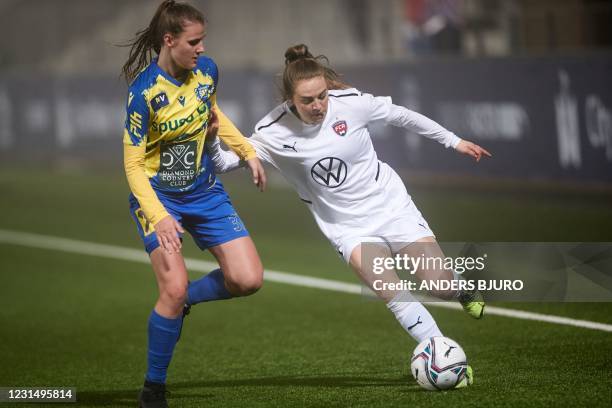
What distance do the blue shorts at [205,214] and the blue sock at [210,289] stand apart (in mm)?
286

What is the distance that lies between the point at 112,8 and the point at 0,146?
711cm

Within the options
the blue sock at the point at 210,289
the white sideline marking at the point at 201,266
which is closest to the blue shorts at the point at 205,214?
the blue sock at the point at 210,289

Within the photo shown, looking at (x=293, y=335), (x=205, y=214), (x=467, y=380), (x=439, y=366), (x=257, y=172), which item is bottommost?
(x=293, y=335)

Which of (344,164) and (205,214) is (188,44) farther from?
(344,164)

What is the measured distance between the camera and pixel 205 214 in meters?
6.48

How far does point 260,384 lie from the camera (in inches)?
269

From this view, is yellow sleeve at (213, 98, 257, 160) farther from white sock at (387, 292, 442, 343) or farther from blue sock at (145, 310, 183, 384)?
white sock at (387, 292, 442, 343)

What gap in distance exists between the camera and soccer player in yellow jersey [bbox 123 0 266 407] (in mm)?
5992

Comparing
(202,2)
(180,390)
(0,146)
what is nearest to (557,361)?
(180,390)

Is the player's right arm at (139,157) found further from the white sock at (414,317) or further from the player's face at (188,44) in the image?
the white sock at (414,317)

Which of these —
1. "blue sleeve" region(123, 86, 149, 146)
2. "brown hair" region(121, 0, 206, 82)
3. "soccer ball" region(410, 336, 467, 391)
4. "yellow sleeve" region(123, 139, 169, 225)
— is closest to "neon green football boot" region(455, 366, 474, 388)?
"soccer ball" region(410, 336, 467, 391)

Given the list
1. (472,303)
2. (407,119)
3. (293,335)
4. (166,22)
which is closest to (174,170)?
(166,22)

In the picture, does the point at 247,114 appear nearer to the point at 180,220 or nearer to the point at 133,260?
the point at 133,260

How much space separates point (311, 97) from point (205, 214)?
903 mm
